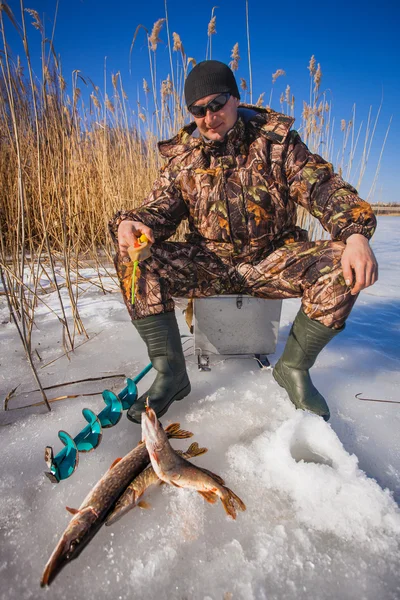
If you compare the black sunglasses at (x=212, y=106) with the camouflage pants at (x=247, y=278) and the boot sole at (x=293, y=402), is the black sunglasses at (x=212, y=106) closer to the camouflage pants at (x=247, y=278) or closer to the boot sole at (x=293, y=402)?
the camouflage pants at (x=247, y=278)

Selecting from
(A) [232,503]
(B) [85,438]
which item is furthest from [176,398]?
(A) [232,503]

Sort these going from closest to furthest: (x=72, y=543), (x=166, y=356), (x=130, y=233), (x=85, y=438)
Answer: (x=72, y=543)
(x=85, y=438)
(x=130, y=233)
(x=166, y=356)

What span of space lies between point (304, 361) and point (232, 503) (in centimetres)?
75

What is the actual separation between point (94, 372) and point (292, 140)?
64.6 inches

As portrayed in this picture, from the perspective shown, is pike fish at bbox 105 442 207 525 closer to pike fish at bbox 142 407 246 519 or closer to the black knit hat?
pike fish at bbox 142 407 246 519

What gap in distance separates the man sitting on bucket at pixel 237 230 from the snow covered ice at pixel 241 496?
21cm

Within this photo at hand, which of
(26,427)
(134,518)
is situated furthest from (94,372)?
(134,518)

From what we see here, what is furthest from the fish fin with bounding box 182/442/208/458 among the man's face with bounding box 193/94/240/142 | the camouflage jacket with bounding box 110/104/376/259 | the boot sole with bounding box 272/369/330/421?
the man's face with bounding box 193/94/240/142

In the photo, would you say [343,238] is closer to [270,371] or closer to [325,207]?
[325,207]

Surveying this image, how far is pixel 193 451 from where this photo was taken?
1.26 m

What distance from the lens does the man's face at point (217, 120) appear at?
1733 mm

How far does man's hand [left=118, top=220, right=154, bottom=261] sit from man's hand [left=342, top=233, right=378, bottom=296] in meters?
0.83

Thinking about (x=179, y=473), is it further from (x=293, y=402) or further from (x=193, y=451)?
(x=293, y=402)

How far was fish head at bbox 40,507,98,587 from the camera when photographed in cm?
85
